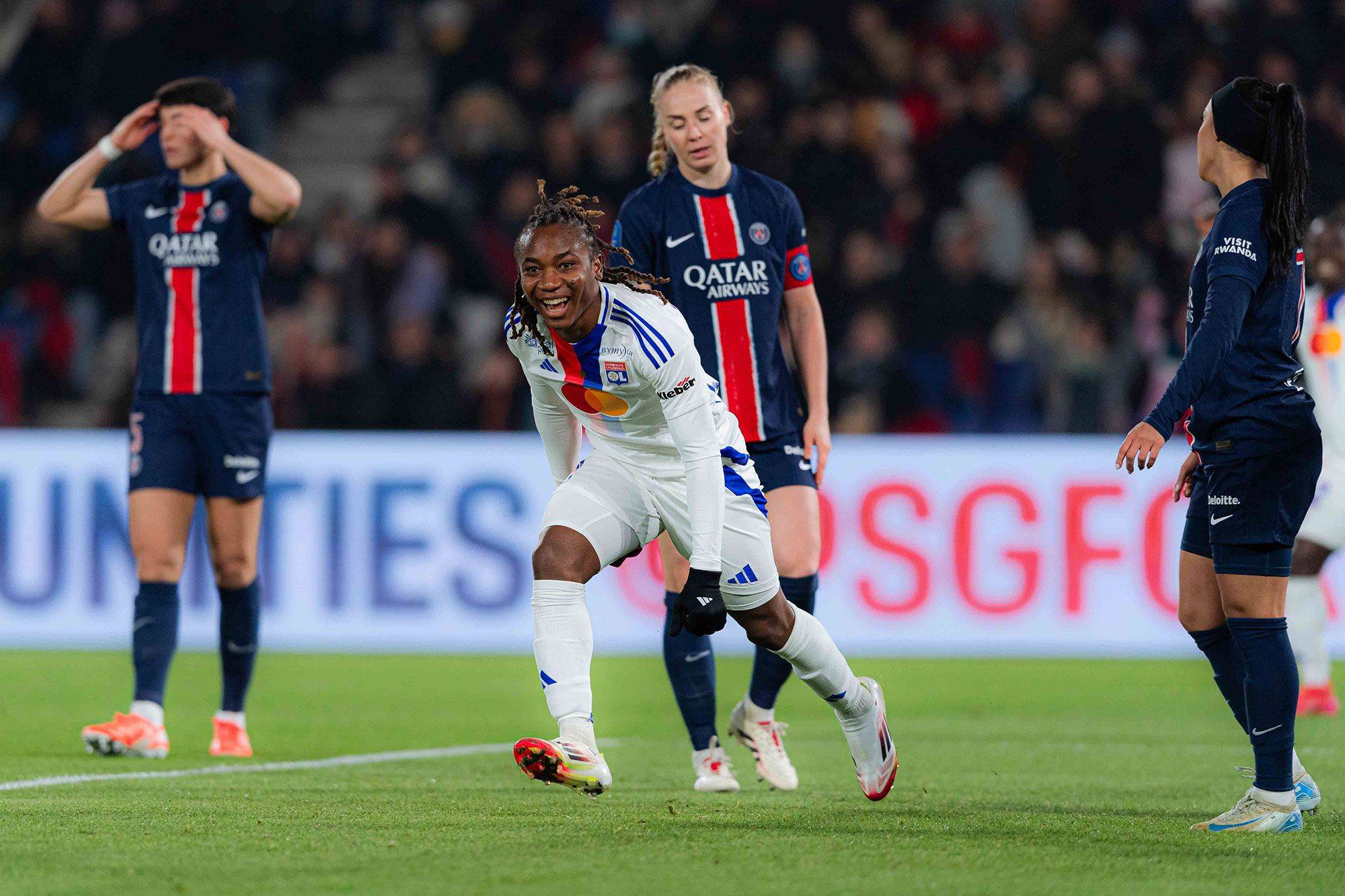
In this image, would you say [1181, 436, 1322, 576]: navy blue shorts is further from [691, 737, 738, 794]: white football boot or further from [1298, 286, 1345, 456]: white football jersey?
[1298, 286, 1345, 456]: white football jersey

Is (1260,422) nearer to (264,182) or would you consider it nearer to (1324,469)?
(264,182)

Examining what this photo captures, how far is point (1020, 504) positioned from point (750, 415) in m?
5.62

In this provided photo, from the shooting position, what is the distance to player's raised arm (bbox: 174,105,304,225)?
6.98 meters

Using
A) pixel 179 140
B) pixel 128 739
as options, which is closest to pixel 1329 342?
pixel 179 140

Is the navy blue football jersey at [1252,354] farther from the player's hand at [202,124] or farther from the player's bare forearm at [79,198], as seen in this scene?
the player's bare forearm at [79,198]

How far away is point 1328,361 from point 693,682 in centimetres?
406

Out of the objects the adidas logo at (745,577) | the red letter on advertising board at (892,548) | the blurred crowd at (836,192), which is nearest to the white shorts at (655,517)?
the adidas logo at (745,577)

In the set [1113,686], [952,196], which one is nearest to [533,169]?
[952,196]

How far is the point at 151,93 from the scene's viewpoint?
15.9 meters

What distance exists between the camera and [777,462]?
6.14m

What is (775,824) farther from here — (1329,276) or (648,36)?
(648,36)

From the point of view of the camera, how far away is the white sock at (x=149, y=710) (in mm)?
6859

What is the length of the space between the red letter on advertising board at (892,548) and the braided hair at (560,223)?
6.31 meters

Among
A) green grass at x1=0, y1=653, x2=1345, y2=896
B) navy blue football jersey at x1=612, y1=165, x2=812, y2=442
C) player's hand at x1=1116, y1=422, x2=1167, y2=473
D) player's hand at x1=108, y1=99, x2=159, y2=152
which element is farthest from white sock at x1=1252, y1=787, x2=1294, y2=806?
player's hand at x1=108, y1=99, x2=159, y2=152
